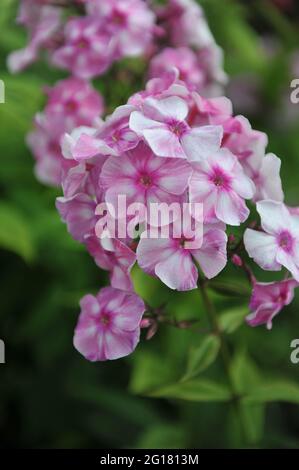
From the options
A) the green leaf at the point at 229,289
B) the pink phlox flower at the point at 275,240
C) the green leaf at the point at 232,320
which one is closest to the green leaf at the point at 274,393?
the green leaf at the point at 232,320

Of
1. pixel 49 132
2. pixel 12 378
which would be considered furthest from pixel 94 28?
pixel 12 378

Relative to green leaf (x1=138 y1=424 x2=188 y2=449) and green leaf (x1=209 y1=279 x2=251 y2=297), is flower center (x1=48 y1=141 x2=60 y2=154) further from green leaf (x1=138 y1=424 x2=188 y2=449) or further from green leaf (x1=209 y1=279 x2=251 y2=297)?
green leaf (x1=138 y1=424 x2=188 y2=449)

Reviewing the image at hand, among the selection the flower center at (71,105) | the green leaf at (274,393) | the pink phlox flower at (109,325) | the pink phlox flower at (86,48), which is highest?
the pink phlox flower at (86,48)

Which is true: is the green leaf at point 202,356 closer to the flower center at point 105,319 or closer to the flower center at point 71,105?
the flower center at point 105,319

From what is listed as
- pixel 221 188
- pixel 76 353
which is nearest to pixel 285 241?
pixel 221 188

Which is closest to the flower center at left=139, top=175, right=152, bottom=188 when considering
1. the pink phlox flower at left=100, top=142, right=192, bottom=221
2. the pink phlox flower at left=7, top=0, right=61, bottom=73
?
the pink phlox flower at left=100, top=142, right=192, bottom=221

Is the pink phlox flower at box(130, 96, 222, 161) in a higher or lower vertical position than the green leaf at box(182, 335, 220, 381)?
higher
